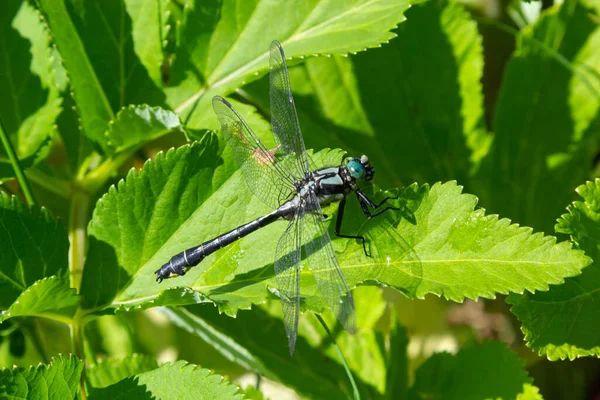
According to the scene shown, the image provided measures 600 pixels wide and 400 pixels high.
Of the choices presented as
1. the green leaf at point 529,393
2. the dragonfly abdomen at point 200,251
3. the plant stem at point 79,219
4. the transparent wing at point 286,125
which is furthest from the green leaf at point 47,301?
A: the green leaf at point 529,393

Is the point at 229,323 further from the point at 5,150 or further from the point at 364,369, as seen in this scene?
the point at 5,150

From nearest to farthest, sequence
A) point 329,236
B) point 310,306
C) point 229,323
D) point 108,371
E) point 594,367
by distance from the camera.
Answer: point 310,306, point 329,236, point 108,371, point 229,323, point 594,367

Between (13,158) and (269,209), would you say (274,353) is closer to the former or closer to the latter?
(269,209)

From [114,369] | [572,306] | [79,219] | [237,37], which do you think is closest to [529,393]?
[572,306]

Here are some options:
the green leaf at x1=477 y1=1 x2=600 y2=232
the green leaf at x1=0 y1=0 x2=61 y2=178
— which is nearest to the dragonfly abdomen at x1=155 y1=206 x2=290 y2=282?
the green leaf at x1=0 y1=0 x2=61 y2=178

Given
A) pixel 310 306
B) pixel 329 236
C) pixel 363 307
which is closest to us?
pixel 310 306

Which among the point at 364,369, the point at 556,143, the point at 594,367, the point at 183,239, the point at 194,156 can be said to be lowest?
the point at 594,367

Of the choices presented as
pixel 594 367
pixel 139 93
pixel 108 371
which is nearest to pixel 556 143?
pixel 594 367

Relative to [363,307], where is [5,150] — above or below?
above
